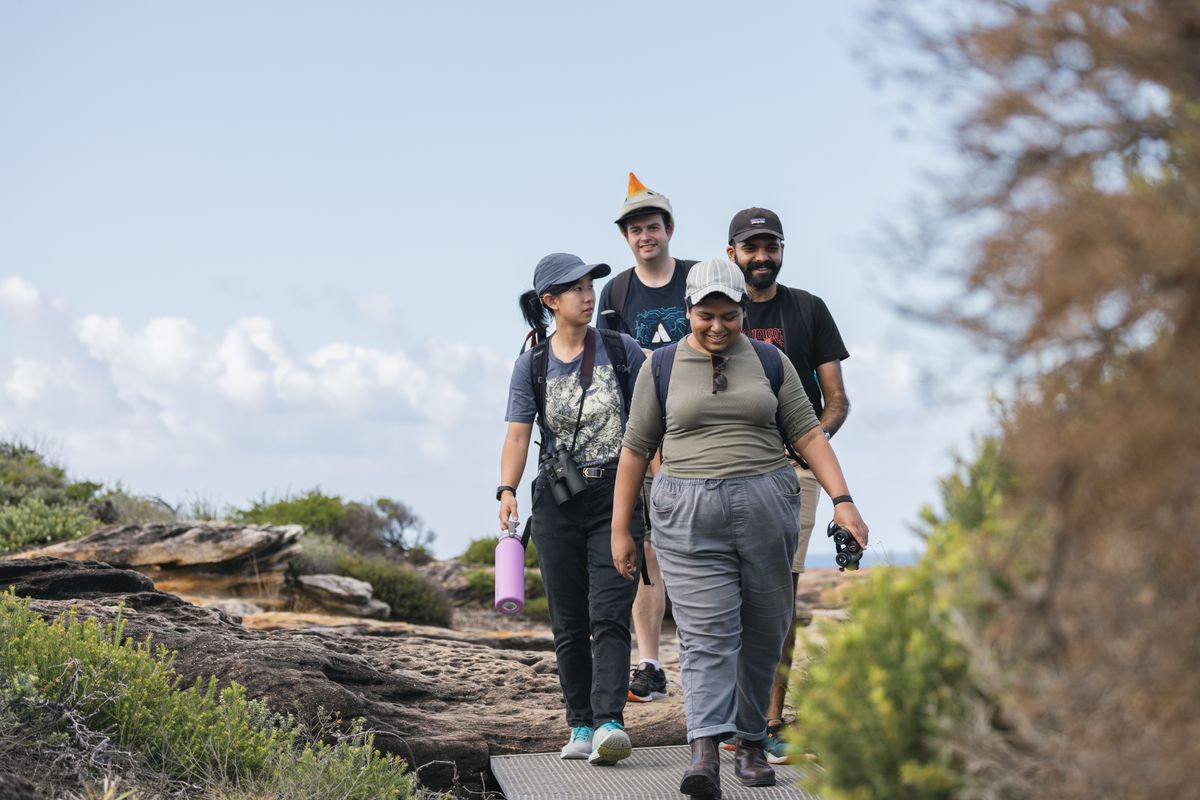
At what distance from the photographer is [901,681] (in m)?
3.09

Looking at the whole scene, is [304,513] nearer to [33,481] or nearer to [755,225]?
[33,481]

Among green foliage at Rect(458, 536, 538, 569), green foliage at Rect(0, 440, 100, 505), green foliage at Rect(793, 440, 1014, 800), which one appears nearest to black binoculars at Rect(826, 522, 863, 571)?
green foliage at Rect(793, 440, 1014, 800)

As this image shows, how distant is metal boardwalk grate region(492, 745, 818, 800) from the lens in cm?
623

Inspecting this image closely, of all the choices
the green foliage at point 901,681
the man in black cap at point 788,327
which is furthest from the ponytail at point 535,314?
the green foliage at point 901,681

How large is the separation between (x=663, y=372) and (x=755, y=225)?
1366 millimetres

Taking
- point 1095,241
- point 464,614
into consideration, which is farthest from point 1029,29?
point 464,614

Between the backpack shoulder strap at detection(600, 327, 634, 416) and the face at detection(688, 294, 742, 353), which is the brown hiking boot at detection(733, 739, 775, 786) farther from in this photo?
the face at detection(688, 294, 742, 353)

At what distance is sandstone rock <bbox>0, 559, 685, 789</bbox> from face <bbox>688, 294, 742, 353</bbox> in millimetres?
2826

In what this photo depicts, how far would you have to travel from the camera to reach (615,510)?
20.1ft

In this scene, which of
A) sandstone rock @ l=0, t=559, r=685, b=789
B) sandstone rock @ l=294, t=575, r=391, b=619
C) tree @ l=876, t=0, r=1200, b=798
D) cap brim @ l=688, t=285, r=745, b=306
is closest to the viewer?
tree @ l=876, t=0, r=1200, b=798

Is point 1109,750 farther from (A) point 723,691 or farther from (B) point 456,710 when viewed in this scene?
(B) point 456,710

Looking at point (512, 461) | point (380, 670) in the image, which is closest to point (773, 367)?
point (512, 461)

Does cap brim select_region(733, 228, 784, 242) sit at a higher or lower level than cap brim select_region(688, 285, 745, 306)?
higher

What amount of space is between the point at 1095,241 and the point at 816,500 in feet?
15.8
